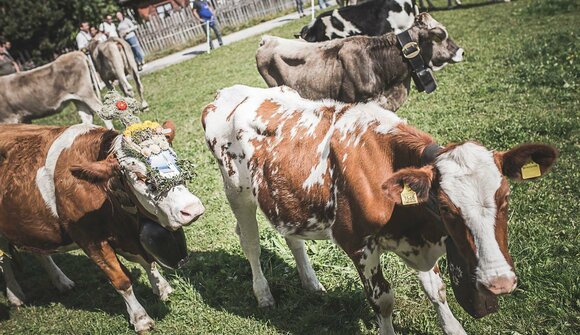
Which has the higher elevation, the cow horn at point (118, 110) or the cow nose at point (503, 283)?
the cow horn at point (118, 110)

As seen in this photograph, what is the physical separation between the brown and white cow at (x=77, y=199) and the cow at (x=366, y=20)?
19.6ft

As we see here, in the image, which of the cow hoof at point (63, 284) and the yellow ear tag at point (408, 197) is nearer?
the yellow ear tag at point (408, 197)

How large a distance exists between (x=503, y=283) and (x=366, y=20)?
7465mm

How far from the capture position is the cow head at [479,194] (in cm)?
213

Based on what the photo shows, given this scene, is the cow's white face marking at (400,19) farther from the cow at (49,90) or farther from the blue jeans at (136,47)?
the blue jeans at (136,47)

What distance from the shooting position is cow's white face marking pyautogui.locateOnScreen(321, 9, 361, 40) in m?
8.91

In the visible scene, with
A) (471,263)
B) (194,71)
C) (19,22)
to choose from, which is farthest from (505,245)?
(19,22)

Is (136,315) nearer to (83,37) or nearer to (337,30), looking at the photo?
(337,30)

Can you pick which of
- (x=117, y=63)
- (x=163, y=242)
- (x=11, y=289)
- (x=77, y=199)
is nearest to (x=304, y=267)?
(x=163, y=242)

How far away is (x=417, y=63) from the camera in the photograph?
584 cm

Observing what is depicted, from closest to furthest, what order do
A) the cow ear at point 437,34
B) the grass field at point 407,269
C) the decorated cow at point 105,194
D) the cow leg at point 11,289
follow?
1. the decorated cow at point 105,194
2. the grass field at point 407,269
3. the cow leg at point 11,289
4. the cow ear at point 437,34

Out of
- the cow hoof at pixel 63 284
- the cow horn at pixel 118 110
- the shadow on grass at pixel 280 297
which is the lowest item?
the shadow on grass at pixel 280 297

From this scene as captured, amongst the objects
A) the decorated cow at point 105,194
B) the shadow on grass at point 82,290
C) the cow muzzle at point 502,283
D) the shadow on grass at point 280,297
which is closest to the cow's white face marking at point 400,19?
the shadow on grass at point 280,297

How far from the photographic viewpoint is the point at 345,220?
9.49 feet
